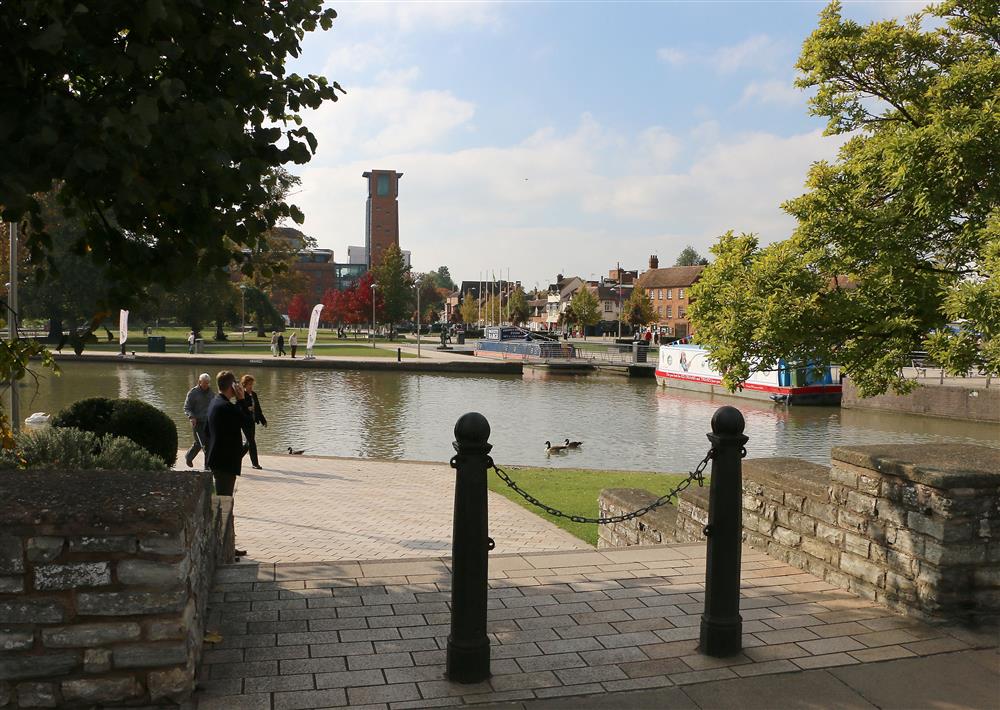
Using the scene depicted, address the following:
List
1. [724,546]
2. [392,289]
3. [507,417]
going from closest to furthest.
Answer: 1. [724,546]
2. [507,417]
3. [392,289]

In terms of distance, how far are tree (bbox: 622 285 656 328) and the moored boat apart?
152 feet

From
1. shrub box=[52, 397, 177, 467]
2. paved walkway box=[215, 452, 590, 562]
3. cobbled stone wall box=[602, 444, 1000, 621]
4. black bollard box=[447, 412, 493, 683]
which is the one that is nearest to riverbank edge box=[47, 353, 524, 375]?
paved walkway box=[215, 452, 590, 562]

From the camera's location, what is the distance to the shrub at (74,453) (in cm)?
662

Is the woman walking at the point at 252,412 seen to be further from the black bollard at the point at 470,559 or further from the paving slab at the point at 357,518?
the black bollard at the point at 470,559

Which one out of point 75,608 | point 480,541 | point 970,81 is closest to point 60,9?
point 75,608

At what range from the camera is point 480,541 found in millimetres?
4191

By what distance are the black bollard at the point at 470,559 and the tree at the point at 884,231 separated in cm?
648

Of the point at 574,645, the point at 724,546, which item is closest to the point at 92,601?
the point at 574,645

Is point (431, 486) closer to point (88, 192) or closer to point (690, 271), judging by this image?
point (88, 192)

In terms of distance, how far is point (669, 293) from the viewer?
4107 inches

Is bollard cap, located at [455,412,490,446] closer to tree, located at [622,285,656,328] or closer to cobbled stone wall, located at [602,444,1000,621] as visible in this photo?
cobbled stone wall, located at [602,444,1000,621]

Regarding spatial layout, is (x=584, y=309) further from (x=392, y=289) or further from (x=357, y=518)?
(x=357, y=518)

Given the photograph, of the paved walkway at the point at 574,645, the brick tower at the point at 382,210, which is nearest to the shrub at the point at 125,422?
the paved walkway at the point at 574,645

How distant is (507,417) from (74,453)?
74.6 ft
